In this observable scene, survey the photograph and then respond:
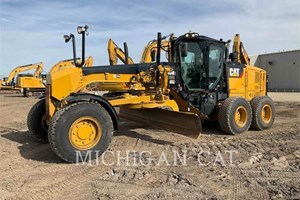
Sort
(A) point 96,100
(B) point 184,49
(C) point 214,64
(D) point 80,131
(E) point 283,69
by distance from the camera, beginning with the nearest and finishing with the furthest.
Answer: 1. (D) point 80,131
2. (A) point 96,100
3. (B) point 184,49
4. (C) point 214,64
5. (E) point 283,69

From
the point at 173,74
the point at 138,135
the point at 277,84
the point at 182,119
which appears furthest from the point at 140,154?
the point at 277,84

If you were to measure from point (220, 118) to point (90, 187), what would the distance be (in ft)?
14.5

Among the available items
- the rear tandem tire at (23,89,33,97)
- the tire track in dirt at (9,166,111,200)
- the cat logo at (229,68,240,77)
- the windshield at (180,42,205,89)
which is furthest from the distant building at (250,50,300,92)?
the tire track in dirt at (9,166,111,200)

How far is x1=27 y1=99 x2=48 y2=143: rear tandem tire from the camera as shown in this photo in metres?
7.13

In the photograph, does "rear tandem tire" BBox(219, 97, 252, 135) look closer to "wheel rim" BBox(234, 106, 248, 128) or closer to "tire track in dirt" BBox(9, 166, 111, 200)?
"wheel rim" BBox(234, 106, 248, 128)

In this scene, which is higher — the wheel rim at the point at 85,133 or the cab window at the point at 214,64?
the cab window at the point at 214,64

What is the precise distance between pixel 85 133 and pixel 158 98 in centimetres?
215

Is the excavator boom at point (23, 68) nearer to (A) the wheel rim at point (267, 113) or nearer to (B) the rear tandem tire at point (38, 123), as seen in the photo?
(B) the rear tandem tire at point (38, 123)

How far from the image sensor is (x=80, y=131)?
5801 millimetres

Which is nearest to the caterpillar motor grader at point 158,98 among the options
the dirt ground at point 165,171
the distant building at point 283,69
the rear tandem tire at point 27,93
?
the dirt ground at point 165,171

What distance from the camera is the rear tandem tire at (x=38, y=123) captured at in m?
7.13

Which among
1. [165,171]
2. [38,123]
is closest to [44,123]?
[38,123]

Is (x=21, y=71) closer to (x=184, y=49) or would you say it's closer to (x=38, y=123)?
(x=38, y=123)

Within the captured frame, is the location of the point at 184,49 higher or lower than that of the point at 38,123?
higher
